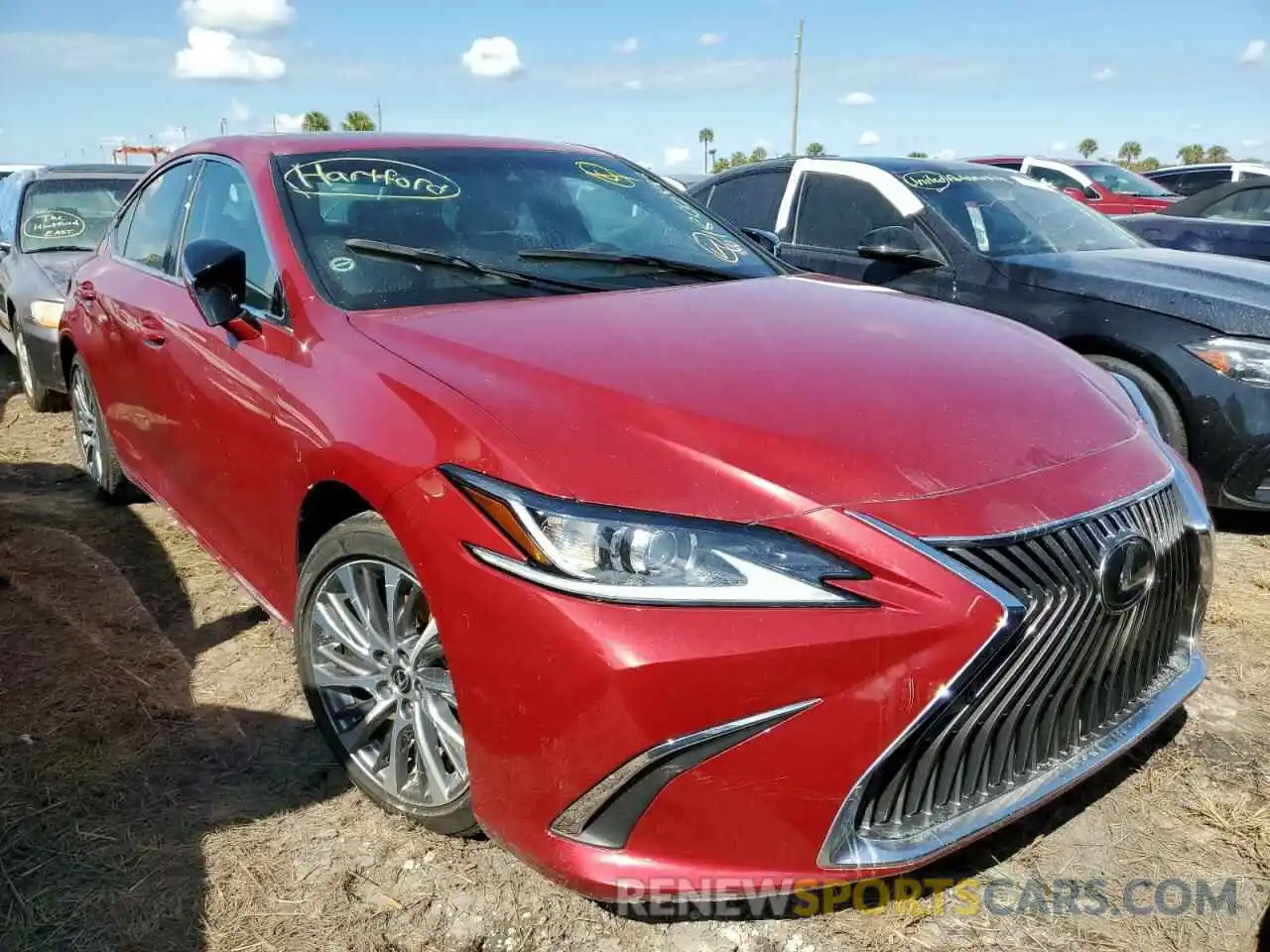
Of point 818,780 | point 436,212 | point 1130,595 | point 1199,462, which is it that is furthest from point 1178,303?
point 818,780

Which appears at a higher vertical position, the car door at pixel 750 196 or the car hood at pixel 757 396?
the car door at pixel 750 196

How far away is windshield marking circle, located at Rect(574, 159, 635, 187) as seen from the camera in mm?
3369

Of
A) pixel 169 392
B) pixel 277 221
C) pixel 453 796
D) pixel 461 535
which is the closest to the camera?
pixel 461 535

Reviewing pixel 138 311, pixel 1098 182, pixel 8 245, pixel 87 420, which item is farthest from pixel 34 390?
pixel 1098 182

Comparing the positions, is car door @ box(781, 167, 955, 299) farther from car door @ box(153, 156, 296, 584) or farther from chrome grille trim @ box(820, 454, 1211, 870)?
car door @ box(153, 156, 296, 584)

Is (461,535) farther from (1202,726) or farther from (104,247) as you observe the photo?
(104,247)

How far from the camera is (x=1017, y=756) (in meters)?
1.83

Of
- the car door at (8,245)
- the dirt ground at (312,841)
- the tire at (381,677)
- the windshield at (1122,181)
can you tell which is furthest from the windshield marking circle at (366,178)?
the windshield at (1122,181)

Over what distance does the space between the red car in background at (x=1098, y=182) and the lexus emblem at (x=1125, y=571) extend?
8.73 meters

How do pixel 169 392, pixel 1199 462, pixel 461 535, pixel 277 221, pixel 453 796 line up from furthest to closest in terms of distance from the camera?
pixel 1199 462 → pixel 169 392 → pixel 277 221 → pixel 453 796 → pixel 461 535

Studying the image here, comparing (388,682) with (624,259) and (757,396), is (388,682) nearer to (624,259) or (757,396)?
(757,396)

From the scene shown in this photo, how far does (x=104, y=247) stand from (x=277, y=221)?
2145mm

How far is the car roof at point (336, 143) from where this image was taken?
298 cm

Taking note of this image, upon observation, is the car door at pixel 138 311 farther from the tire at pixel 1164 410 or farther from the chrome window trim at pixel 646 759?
the tire at pixel 1164 410
